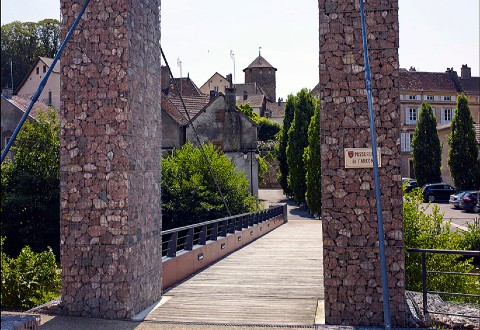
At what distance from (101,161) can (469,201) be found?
102 ft

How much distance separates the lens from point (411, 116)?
63250mm

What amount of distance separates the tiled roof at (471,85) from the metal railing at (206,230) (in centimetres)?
4346

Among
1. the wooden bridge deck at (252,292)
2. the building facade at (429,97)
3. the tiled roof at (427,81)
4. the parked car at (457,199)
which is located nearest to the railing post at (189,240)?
the wooden bridge deck at (252,292)

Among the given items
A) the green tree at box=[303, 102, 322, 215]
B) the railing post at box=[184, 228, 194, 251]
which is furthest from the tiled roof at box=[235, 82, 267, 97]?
the railing post at box=[184, 228, 194, 251]

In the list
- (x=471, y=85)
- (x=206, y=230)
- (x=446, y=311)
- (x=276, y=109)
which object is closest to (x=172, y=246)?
(x=206, y=230)

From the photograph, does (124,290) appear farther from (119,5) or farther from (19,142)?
(19,142)

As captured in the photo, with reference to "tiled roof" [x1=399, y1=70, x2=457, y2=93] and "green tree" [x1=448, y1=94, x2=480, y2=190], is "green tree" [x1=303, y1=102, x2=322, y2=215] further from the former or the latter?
"tiled roof" [x1=399, y1=70, x2=457, y2=93]

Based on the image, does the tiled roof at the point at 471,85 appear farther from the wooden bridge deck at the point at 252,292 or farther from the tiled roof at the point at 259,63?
the wooden bridge deck at the point at 252,292

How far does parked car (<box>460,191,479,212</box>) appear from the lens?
36.1 m

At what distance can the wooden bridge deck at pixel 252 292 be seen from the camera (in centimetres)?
916

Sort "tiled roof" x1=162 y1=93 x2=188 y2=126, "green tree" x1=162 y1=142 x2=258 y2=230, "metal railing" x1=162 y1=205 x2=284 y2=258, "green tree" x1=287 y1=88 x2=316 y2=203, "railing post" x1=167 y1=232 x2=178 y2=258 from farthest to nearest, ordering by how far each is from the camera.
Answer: "green tree" x1=287 y1=88 x2=316 y2=203 → "tiled roof" x1=162 y1=93 x2=188 y2=126 → "green tree" x1=162 y1=142 x2=258 y2=230 → "metal railing" x1=162 y1=205 x2=284 y2=258 → "railing post" x1=167 y1=232 x2=178 y2=258

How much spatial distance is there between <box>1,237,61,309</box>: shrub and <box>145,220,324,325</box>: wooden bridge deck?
201 centimetres

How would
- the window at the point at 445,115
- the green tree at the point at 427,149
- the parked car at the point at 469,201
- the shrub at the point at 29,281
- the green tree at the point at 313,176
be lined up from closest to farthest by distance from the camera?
the shrub at the point at 29,281, the parked car at the point at 469,201, the green tree at the point at 313,176, the green tree at the point at 427,149, the window at the point at 445,115

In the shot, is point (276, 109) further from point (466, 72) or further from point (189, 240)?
point (189, 240)
